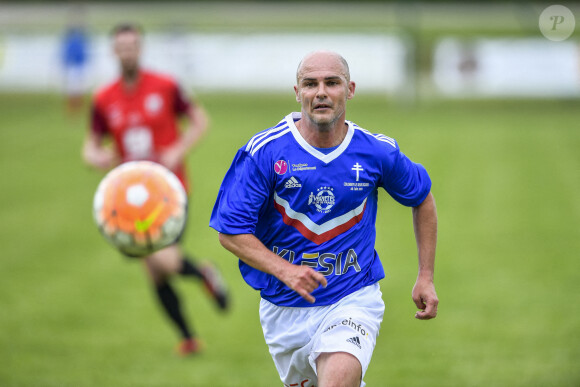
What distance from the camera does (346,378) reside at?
161 inches

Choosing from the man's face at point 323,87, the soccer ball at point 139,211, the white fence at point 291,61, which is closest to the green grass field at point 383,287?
the soccer ball at point 139,211

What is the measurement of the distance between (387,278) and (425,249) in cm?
542

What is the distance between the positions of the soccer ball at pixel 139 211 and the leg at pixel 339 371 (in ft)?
4.70

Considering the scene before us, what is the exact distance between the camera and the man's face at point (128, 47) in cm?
735

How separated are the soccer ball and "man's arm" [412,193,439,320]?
154 cm

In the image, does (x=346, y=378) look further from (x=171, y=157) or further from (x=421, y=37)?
(x=421, y=37)

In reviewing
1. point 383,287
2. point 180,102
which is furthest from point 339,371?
point 383,287

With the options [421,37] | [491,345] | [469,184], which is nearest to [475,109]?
[421,37]

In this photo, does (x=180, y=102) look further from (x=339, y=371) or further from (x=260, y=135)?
(x=339, y=371)

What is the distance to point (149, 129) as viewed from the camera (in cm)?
772

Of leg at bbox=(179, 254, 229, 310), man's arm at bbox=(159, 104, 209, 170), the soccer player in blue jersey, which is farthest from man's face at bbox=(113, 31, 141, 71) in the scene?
the soccer player in blue jersey

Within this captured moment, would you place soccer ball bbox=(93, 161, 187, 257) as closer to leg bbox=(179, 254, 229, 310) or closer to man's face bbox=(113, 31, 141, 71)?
man's face bbox=(113, 31, 141, 71)

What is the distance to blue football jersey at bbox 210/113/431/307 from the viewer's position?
4.21m

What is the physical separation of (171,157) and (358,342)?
365 cm
